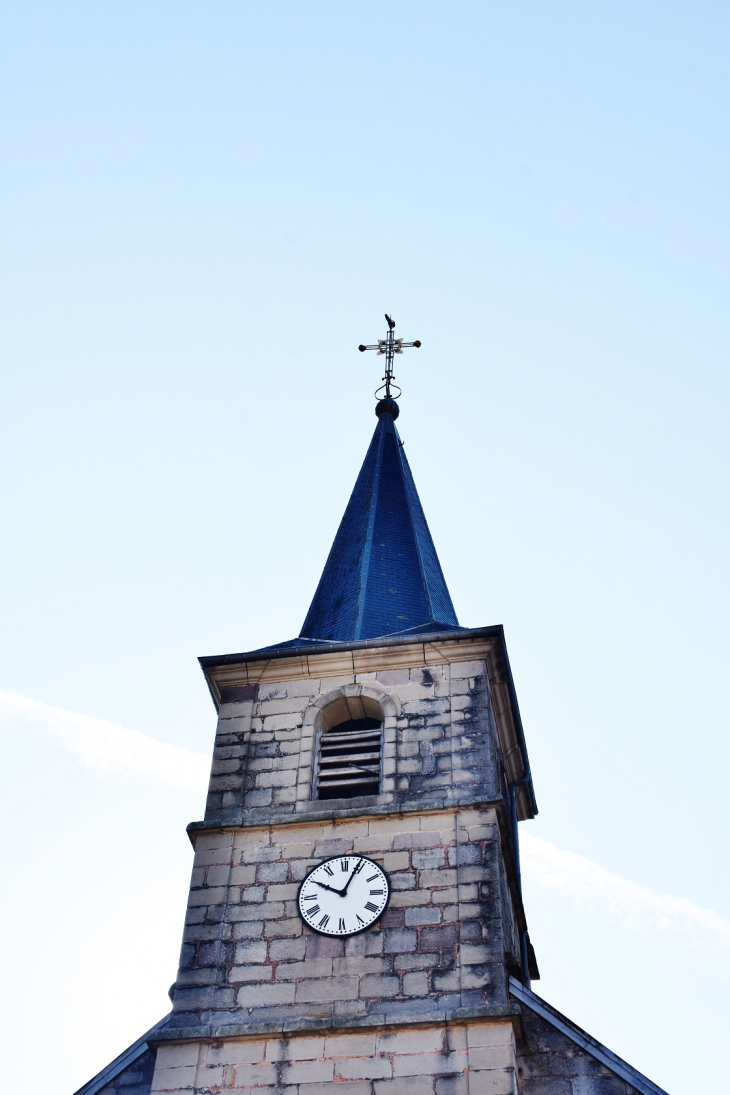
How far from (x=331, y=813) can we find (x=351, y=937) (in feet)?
4.05

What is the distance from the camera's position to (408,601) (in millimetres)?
15672

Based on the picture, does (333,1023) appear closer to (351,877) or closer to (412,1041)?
(412,1041)

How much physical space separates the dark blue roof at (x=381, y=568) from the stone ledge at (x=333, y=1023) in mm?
4507

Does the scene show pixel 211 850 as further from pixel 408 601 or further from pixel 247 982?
pixel 408 601

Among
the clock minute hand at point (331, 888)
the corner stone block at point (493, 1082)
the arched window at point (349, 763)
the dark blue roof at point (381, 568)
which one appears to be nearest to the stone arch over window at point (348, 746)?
the arched window at point (349, 763)

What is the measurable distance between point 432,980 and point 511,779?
4191 millimetres

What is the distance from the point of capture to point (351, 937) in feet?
38.6

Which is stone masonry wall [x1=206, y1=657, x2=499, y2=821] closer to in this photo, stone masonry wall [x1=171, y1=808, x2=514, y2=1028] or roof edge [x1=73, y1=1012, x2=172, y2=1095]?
stone masonry wall [x1=171, y1=808, x2=514, y2=1028]

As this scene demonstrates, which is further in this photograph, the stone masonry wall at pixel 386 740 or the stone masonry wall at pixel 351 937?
the stone masonry wall at pixel 386 740

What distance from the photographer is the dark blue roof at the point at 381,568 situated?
15305 millimetres

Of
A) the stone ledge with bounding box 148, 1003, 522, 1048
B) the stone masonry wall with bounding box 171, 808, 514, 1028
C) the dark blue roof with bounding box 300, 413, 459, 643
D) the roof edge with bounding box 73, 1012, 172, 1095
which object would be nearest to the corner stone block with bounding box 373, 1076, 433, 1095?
the stone ledge with bounding box 148, 1003, 522, 1048

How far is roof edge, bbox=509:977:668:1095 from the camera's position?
1088 cm

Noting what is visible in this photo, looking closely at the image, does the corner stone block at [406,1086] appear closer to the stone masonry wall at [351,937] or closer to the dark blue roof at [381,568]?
the stone masonry wall at [351,937]

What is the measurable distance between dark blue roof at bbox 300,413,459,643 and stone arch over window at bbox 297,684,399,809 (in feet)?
3.20
